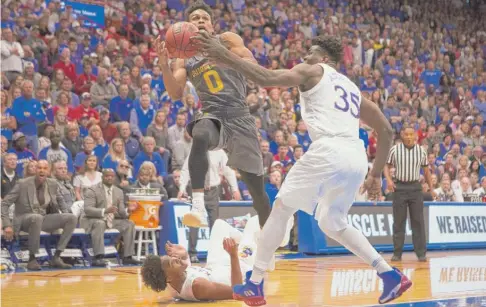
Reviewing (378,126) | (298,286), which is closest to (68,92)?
(298,286)

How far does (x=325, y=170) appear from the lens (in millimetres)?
6152

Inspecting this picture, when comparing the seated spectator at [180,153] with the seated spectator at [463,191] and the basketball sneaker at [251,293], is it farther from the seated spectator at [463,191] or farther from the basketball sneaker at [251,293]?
the basketball sneaker at [251,293]

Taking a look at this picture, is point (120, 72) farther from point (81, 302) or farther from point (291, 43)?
point (81, 302)

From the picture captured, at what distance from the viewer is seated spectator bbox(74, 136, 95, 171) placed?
42.5 ft

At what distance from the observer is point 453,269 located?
10812mm

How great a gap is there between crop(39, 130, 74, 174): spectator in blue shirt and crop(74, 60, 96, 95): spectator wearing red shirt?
2.79m

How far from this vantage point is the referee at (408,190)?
12688 mm

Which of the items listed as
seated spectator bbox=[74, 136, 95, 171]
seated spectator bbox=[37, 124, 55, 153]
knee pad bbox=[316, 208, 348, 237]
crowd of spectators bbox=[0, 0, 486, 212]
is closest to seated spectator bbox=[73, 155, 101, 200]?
crowd of spectators bbox=[0, 0, 486, 212]

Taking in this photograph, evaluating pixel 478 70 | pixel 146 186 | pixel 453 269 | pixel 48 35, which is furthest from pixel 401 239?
pixel 478 70

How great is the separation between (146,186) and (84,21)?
658cm

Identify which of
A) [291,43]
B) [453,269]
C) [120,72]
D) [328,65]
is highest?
[291,43]

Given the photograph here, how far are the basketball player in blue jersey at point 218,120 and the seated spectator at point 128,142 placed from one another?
6.31 metres

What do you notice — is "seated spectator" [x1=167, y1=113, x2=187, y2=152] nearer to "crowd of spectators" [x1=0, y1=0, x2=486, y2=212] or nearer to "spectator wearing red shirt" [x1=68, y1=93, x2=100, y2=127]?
"crowd of spectators" [x1=0, y1=0, x2=486, y2=212]

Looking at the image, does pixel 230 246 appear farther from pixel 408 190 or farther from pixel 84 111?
pixel 84 111
